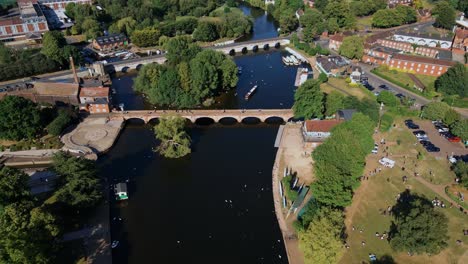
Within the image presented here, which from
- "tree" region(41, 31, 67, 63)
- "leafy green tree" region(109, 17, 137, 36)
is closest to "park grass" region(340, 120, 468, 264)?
"tree" region(41, 31, 67, 63)

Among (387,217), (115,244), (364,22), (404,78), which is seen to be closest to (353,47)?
(404,78)

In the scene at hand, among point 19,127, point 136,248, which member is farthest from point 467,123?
point 19,127

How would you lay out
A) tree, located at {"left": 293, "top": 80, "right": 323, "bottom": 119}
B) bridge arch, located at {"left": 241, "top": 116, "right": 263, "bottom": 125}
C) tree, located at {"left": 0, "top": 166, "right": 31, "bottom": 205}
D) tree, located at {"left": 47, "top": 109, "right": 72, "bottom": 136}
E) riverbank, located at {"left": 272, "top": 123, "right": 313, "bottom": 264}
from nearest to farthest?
tree, located at {"left": 0, "top": 166, "right": 31, "bottom": 205} → riverbank, located at {"left": 272, "top": 123, "right": 313, "bottom": 264} → tree, located at {"left": 47, "top": 109, "right": 72, "bottom": 136} → tree, located at {"left": 293, "top": 80, "right": 323, "bottom": 119} → bridge arch, located at {"left": 241, "top": 116, "right": 263, "bottom": 125}

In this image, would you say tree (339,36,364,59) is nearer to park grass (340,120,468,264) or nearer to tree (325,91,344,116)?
tree (325,91,344,116)

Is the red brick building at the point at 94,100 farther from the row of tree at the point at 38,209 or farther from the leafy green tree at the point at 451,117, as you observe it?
the leafy green tree at the point at 451,117

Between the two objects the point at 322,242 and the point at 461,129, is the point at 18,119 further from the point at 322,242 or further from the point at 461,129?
the point at 461,129

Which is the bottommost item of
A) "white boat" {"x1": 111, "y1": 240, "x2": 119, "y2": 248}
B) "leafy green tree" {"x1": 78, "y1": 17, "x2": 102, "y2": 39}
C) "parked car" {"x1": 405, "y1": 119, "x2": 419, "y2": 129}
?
"white boat" {"x1": 111, "y1": 240, "x2": 119, "y2": 248}
